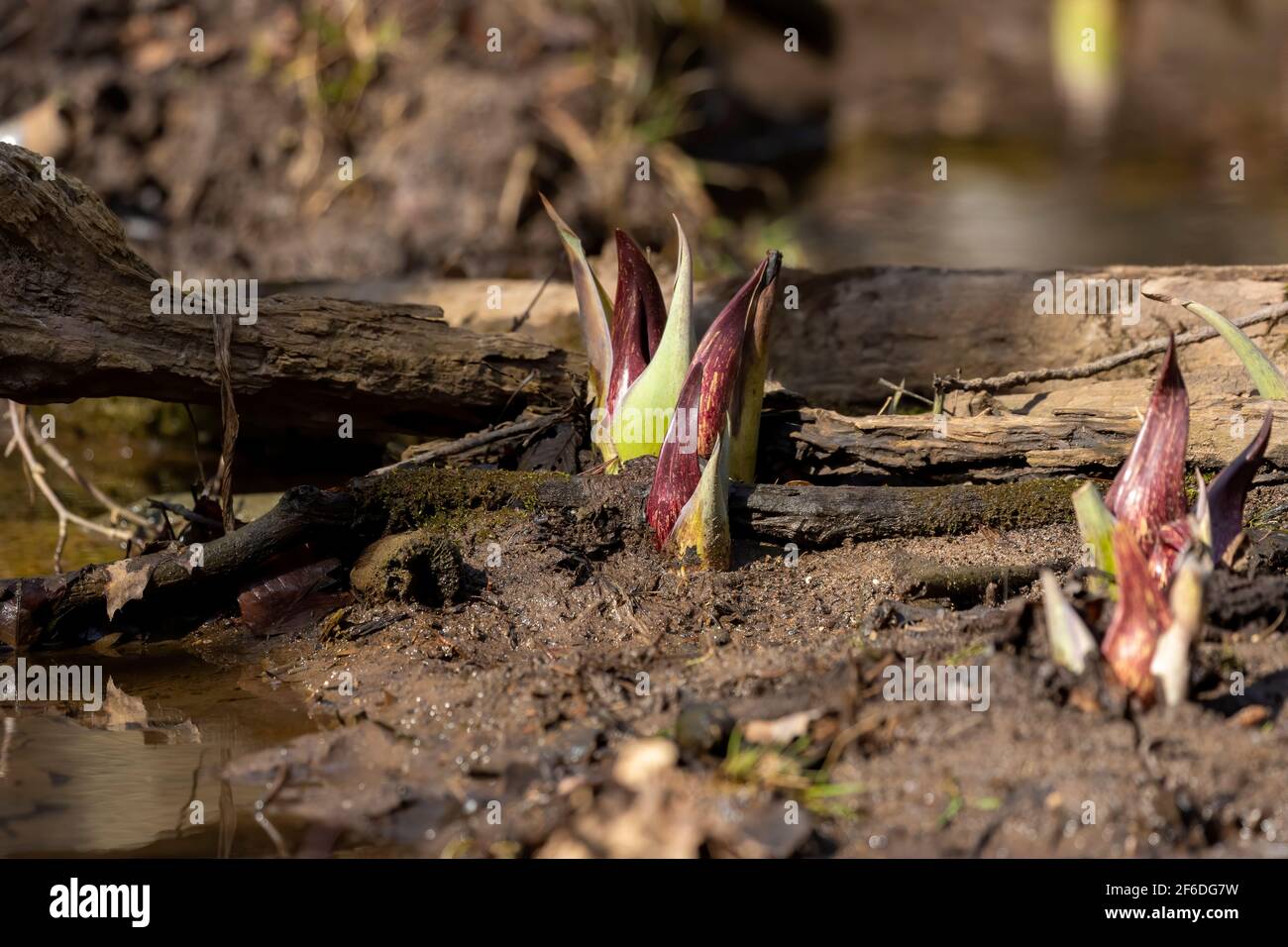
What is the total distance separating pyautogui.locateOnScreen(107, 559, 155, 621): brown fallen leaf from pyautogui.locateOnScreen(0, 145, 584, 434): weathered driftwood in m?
0.53

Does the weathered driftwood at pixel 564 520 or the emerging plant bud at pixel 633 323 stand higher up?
the emerging plant bud at pixel 633 323

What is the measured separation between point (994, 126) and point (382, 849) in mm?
9537

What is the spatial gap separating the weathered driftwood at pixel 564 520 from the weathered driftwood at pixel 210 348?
541 millimetres

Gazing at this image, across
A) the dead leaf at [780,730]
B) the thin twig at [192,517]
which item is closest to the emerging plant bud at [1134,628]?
the dead leaf at [780,730]

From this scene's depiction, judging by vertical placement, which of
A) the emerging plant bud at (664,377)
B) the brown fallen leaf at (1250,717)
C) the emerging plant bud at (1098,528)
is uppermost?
the emerging plant bud at (664,377)

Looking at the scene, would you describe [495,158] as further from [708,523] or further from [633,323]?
[708,523]

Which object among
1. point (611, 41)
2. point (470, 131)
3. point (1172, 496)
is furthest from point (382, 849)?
point (611, 41)

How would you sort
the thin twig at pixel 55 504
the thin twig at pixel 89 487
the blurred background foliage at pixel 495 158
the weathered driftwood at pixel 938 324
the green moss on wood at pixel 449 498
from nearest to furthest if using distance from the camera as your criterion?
1. the green moss on wood at pixel 449 498
2. the thin twig at pixel 55 504
3. the thin twig at pixel 89 487
4. the weathered driftwood at pixel 938 324
5. the blurred background foliage at pixel 495 158

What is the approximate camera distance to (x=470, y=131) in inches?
309

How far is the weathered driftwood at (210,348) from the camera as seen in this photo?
3.41m

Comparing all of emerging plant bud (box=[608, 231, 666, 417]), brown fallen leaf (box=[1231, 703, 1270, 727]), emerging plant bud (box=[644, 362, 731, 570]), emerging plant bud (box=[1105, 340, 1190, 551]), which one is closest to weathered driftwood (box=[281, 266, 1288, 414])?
emerging plant bud (box=[608, 231, 666, 417])

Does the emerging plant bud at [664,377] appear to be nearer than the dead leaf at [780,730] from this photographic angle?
No

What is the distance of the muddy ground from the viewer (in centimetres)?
220

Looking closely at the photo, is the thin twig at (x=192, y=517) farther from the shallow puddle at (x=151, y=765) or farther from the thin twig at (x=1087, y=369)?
the thin twig at (x=1087, y=369)
